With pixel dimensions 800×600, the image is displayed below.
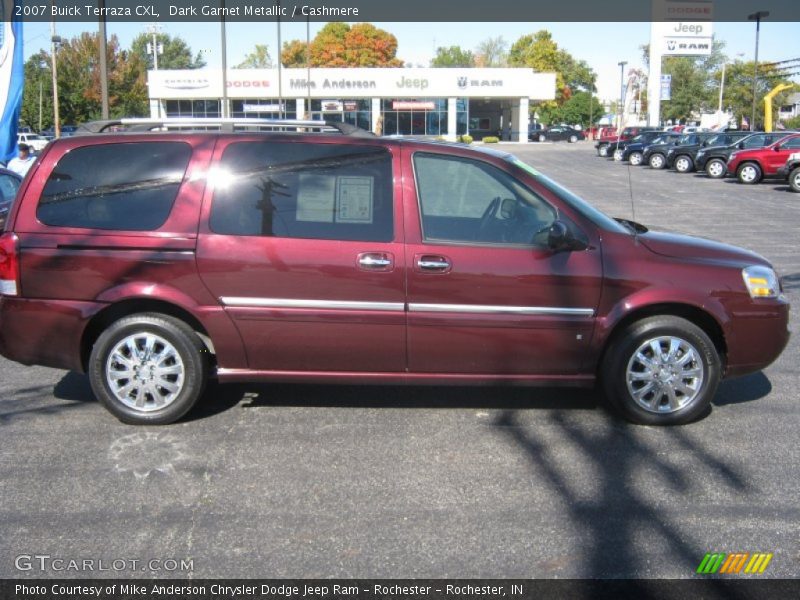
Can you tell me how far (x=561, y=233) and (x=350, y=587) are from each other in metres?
2.54

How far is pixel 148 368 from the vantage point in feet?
16.6

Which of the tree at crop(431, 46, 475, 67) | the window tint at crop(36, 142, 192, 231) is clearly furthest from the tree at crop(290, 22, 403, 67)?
the window tint at crop(36, 142, 192, 231)

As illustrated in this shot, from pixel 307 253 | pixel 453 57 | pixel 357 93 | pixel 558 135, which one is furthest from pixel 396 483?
pixel 453 57

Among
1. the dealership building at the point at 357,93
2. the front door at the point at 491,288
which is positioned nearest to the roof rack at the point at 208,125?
the front door at the point at 491,288

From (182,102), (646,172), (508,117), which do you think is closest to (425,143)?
(646,172)

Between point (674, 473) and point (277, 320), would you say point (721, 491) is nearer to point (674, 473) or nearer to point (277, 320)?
point (674, 473)

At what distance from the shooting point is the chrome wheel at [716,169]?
2980 cm

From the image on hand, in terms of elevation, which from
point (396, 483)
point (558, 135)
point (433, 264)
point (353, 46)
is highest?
point (353, 46)

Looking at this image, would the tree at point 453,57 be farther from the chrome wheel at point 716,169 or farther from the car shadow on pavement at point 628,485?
the car shadow on pavement at point 628,485

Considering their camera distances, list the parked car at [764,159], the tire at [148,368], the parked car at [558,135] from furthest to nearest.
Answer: the parked car at [558,135], the parked car at [764,159], the tire at [148,368]

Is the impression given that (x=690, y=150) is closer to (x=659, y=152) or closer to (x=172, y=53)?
(x=659, y=152)

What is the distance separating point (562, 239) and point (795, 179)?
22.2m

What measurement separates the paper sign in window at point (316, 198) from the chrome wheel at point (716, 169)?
2789cm

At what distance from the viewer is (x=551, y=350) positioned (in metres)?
5.04
